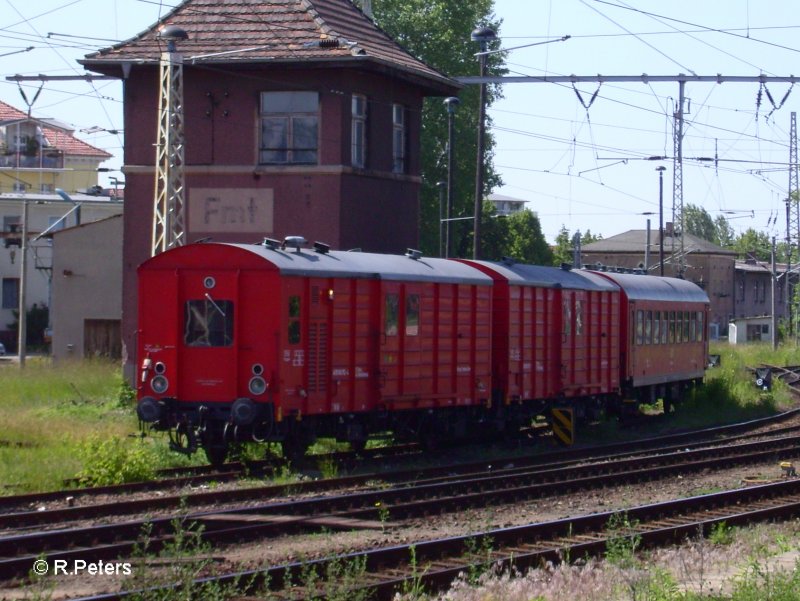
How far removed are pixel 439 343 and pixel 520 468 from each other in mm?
2505

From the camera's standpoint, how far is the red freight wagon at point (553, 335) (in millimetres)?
22000

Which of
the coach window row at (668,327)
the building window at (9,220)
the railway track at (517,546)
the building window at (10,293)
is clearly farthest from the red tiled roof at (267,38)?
the building window at (10,293)

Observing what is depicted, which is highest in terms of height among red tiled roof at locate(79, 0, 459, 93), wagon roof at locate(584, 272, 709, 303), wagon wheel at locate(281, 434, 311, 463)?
red tiled roof at locate(79, 0, 459, 93)

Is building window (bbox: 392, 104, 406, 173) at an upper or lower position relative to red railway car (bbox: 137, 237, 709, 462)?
upper

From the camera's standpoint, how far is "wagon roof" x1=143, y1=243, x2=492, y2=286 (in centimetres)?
1734

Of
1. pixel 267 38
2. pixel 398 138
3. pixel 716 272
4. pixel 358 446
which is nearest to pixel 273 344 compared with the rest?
pixel 358 446

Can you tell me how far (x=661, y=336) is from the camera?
29734 millimetres

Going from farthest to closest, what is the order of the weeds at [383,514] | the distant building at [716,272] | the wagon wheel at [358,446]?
the distant building at [716,272], the wagon wheel at [358,446], the weeds at [383,514]

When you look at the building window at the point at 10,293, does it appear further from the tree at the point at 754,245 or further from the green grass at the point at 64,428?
the tree at the point at 754,245

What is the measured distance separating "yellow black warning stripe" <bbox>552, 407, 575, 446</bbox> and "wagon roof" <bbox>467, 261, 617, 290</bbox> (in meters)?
2.46

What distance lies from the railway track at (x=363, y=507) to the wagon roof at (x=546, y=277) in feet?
12.4

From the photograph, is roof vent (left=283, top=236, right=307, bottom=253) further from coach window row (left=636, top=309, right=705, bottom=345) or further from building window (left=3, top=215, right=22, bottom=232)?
building window (left=3, top=215, right=22, bottom=232)

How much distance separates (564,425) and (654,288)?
7.35 m

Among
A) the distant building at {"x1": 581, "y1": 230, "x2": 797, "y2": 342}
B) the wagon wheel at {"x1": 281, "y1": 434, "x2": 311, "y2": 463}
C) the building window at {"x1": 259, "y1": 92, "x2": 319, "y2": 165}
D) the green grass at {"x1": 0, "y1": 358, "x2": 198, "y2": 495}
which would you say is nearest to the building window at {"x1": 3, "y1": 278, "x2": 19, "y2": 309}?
the green grass at {"x1": 0, "y1": 358, "x2": 198, "y2": 495}
